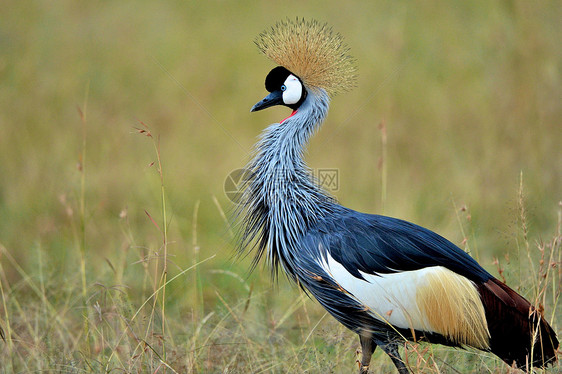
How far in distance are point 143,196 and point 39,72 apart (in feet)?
5.92

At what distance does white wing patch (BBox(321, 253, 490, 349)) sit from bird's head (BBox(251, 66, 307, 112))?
746 millimetres

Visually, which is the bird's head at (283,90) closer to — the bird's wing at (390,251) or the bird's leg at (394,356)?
the bird's wing at (390,251)

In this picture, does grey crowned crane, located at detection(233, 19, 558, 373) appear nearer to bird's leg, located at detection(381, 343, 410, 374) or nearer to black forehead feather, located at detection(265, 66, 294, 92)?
bird's leg, located at detection(381, 343, 410, 374)

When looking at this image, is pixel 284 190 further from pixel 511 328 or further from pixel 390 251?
pixel 511 328

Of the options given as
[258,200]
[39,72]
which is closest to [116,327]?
[258,200]

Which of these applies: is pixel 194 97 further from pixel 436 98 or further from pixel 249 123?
pixel 436 98

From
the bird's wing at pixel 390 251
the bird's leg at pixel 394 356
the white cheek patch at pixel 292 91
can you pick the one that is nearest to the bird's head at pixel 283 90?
the white cheek patch at pixel 292 91

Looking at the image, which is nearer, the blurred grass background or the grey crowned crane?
the grey crowned crane

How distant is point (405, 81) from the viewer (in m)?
5.56

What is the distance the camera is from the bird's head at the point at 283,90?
2.60 meters

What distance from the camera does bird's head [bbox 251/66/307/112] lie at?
2.60m

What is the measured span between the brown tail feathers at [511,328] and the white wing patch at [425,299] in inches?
1.2

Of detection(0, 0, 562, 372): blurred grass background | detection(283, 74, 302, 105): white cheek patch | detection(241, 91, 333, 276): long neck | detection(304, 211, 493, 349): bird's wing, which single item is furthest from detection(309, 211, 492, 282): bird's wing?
detection(0, 0, 562, 372): blurred grass background

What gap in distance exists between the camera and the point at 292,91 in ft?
8.53
